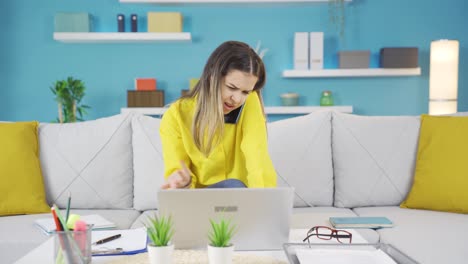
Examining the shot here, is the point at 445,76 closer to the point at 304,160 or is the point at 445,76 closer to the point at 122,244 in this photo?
the point at 304,160

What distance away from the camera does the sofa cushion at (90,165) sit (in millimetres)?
2417

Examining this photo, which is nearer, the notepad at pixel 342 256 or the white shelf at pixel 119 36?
the notepad at pixel 342 256

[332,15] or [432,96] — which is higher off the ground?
[332,15]

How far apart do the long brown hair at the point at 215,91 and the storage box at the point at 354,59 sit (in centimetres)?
227

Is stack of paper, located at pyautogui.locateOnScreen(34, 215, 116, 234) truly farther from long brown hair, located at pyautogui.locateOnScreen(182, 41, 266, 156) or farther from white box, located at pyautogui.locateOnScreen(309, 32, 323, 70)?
white box, located at pyautogui.locateOnScreen(309, 32, 323, 70)

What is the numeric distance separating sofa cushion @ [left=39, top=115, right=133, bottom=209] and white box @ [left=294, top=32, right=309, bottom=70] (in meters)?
1.92

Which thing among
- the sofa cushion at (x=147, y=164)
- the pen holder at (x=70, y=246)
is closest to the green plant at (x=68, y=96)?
the sofa cushion at (x=147, y=164)

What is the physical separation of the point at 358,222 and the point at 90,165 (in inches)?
51.1

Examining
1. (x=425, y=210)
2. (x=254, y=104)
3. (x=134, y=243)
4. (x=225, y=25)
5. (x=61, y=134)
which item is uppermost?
(x=225, y=25)

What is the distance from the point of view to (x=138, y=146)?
2457mm

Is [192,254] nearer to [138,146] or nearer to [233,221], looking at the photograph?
[233,221]

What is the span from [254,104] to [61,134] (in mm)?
1041

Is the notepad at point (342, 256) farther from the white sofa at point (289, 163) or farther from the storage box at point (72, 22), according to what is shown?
Result: the storage box at point (72, 22)

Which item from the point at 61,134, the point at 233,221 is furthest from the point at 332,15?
the point at 233,221
